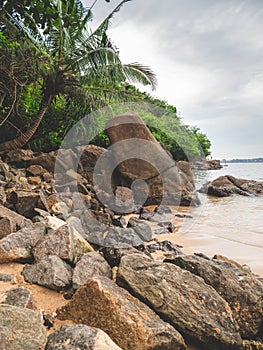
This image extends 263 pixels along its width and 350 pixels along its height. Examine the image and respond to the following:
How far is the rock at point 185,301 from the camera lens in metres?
2.14

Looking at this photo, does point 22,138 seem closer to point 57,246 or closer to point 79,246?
point 79,246

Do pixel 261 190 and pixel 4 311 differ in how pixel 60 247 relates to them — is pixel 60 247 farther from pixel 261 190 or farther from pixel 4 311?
pixel 261 190

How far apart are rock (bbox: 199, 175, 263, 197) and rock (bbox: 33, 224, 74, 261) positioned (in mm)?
12973

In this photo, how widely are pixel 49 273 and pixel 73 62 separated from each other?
854 centimetres

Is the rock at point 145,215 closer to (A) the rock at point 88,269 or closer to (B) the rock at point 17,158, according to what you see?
(B) the rock at point 17,158

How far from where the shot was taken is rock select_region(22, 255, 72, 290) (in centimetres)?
251

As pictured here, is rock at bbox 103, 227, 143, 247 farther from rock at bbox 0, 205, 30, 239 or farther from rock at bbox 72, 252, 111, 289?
rock at bbox 0, 205, 30, 239

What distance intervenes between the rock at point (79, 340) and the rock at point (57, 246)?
1.18 meters

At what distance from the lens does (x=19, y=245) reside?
2947 millimetres

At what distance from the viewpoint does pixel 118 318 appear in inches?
76.7

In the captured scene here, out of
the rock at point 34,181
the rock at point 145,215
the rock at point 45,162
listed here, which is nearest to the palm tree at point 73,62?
the rock at point 45,162

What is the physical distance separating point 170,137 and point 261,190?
8931 mm

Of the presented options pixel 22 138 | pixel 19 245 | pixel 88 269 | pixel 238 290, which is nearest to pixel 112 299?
pixel 88 269

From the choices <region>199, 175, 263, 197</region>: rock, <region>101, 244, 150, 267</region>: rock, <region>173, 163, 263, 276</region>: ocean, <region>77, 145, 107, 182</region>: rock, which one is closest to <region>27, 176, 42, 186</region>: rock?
<region>77, 145, 107, 182</region>: rock
